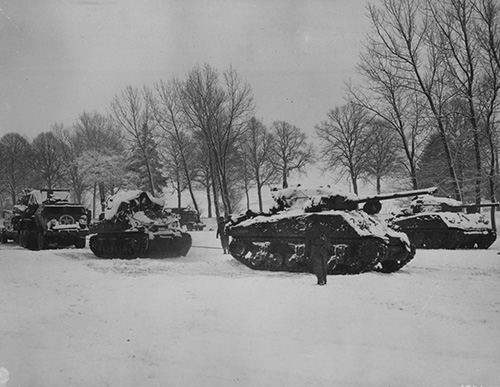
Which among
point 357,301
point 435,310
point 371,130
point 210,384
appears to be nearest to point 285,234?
point 357,301

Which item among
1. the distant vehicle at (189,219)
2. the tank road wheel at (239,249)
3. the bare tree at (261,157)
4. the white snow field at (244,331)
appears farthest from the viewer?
the bare tree at (261,157)

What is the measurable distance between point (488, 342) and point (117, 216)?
34.2 ft

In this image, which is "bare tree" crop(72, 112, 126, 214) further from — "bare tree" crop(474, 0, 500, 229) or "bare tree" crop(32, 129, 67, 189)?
"bare tree" crop(474, 0, 500, 229)

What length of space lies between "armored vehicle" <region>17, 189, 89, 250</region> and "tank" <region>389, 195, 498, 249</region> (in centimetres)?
1094

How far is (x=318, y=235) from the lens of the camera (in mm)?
8141

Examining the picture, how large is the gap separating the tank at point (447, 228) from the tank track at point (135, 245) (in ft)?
25.2

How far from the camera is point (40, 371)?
3525 millimetres

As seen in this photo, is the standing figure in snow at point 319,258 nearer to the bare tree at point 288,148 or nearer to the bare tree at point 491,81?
the bare tree at point 491,81

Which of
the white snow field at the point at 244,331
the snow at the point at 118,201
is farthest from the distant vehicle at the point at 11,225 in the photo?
the white snow field at the point at 244,331

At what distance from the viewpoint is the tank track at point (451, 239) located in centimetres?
1512

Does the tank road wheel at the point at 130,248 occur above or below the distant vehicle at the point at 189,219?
below

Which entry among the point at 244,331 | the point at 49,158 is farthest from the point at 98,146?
the point at 244,331

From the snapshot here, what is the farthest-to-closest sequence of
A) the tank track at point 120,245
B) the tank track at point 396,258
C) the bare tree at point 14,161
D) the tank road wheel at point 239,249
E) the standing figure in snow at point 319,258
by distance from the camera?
1. the bare tree at point 14,161
2. the tank track at point 120,245
3. the tank road wheel at point 239,249
4. the tank track at point 396,258
5. the standing figure in snow at point 319,258

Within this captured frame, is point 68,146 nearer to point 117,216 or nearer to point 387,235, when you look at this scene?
point 117,216
